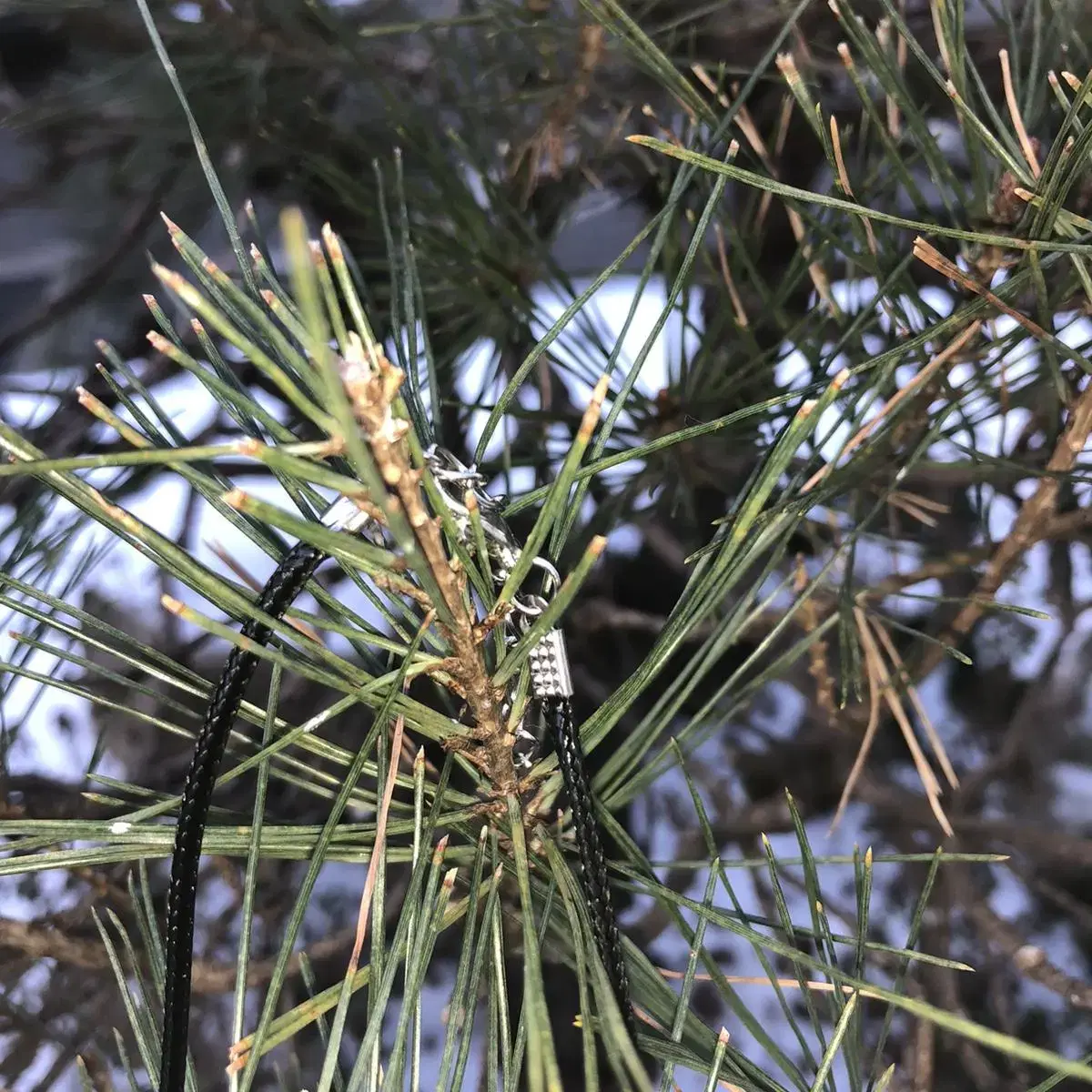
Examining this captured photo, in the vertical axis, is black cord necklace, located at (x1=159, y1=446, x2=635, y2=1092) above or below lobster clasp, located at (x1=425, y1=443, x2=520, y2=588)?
below

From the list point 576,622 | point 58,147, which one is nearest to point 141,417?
point 576,622

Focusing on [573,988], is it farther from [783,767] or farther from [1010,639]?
[1010,639]

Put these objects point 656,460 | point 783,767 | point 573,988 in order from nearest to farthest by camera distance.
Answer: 1. point 656,460
2. point 573,988
3. point 783,767

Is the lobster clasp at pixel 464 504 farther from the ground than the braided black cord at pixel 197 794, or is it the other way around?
the lobster clasp at pixel 464 504

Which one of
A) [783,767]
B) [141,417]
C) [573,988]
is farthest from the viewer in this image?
[783,767]

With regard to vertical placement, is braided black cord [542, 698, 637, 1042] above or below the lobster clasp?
below

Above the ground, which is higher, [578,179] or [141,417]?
[578,179]
